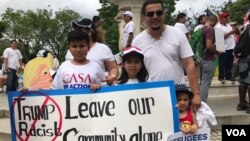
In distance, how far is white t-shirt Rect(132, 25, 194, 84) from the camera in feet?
13.4

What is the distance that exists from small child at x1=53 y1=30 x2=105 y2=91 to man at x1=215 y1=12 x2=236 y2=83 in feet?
21.4

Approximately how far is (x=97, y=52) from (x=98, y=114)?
89 centimetres

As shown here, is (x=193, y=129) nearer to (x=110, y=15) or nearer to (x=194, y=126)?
(x=194, y=126)

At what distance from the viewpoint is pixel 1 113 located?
29.7 ft

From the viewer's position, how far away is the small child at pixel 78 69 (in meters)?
4.20

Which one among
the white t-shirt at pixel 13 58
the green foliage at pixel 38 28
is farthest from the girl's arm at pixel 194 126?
the green foliage at pixel 38 28

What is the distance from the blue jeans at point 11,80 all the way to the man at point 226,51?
542 cm

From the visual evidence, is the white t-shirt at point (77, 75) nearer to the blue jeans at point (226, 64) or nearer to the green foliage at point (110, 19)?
the blue jeans at point (226, 64)

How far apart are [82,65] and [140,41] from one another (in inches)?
21.4

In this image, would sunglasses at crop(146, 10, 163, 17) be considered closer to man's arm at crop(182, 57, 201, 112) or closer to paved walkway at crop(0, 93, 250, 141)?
man's arm at crop(182, 57, 201, 112)

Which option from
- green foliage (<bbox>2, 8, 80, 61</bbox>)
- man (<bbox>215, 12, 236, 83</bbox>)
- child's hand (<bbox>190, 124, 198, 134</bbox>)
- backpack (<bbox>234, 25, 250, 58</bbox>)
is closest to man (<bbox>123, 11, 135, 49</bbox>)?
man (<bbox>215, 12, 236, 83</bbox>)

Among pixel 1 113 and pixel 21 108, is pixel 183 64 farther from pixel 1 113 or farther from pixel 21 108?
pixel 1 113

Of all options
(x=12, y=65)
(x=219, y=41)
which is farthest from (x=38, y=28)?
(x=219, y=41)

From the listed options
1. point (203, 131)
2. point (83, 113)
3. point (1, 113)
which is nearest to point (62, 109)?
point (83, 113)
